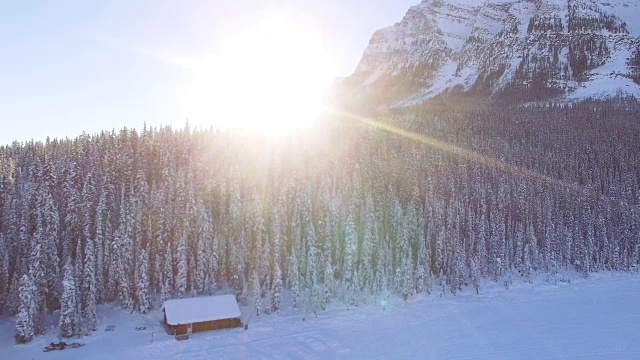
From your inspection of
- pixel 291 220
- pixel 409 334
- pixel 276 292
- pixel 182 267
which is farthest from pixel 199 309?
pixel 409 334

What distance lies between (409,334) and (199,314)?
2763 cm

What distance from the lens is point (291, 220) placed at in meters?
87.4

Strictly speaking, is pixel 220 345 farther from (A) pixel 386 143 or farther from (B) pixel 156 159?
(A) pixel 386 143

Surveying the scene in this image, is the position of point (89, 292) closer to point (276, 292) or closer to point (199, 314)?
point (199, 314)

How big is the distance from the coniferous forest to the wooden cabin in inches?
210

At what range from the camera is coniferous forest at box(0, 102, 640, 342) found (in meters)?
70.6

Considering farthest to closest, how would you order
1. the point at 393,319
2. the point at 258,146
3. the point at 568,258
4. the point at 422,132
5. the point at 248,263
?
the point at 422,132 < the point at 258,146 < the point at 568,258 < the point at 248,263 < the point at 393,319

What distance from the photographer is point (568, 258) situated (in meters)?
102

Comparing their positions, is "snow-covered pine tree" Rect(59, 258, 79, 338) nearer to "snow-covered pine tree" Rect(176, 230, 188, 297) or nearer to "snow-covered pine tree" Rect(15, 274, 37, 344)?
"snow-covered pine tree" Rect(15, 274, 37, 344)

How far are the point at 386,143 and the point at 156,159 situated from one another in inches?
2513

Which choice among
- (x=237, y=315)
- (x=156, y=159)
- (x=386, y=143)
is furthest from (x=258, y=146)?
(x=237, y=315)

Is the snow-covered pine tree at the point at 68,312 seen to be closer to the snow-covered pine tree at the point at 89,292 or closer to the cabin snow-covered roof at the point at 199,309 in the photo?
the snow-covered pine tree at the point at 89,292

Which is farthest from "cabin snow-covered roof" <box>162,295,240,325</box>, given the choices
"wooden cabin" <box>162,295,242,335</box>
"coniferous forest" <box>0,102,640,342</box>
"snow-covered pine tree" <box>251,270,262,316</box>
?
"coniferous forest" <box>0,102,640,342</box>

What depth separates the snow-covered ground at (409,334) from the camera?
189 ft
